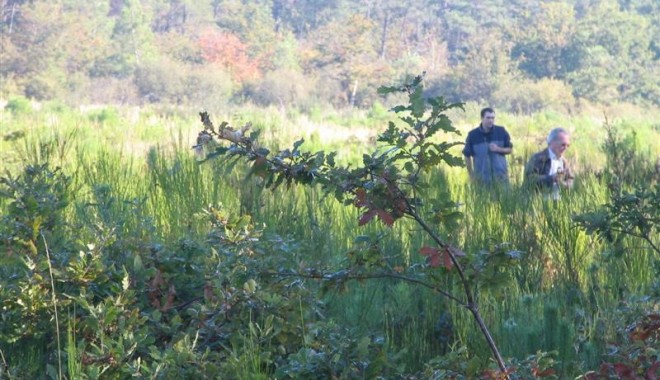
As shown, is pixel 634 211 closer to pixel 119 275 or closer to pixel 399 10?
pixel 119 275

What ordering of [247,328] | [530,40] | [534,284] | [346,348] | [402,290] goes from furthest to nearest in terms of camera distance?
1. [530,40]
2. [534,284]
3. [402,290]
4. [247,328]
5. [346,348]

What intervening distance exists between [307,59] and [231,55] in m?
4.91

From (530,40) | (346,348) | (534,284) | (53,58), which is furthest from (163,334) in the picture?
(530,40)

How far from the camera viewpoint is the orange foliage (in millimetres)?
65750

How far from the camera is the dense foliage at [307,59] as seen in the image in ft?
189

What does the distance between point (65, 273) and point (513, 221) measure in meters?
3.01

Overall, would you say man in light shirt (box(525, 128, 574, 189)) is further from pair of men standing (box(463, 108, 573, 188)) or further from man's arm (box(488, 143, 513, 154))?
man's arm (box(488, 143, 513, 154))

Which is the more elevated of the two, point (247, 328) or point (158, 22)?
point (158, 22)

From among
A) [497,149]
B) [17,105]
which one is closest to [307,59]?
[17,105]

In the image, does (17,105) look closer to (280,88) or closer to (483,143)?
(483,143)

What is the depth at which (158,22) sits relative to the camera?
84.1 meters

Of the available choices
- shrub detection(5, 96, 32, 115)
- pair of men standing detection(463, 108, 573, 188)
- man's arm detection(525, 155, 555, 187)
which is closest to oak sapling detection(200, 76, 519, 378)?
man's arm detection(525, 155, 555, 187)

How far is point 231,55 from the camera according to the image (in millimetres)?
67562

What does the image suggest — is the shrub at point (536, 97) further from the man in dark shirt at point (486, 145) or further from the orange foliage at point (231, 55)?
the man in dark shirt at point (486, 145)
